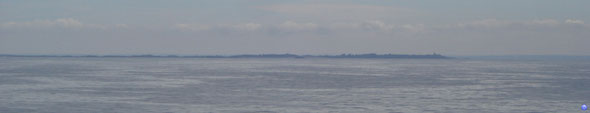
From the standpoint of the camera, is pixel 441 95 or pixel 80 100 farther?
pixel 441 95

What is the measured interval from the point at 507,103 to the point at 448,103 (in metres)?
1.91

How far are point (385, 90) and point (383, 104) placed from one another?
6.59 metres

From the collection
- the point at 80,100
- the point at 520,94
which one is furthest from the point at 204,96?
the point at 520,94

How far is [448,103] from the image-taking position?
67.9 feet

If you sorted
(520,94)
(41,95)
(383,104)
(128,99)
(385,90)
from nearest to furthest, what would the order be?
(383,104)
(128,99)
(41,95)
(520,94)
(385,90)

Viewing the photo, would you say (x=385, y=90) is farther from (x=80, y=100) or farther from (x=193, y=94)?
(x=80, y=100)

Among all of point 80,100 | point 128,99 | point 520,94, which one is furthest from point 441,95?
point 80,100

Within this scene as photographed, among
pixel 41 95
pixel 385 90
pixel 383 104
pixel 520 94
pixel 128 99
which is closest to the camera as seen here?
pixel 383 104

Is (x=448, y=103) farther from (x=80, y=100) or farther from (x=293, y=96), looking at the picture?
(x=80, y=100)

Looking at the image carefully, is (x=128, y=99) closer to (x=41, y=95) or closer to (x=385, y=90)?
(x=41, y=95)

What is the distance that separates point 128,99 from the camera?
21.8 metres

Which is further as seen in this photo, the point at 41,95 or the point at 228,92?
the point at 228,92

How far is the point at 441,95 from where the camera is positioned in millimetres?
24078

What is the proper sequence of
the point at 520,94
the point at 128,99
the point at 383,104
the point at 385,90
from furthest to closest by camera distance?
the point at 385,90
the point at 520,94
the point at 128,99
the point at 383,104
